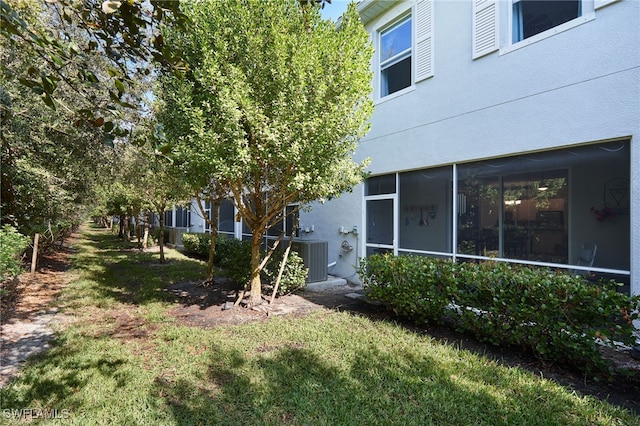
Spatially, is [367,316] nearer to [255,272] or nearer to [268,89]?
[255,272]

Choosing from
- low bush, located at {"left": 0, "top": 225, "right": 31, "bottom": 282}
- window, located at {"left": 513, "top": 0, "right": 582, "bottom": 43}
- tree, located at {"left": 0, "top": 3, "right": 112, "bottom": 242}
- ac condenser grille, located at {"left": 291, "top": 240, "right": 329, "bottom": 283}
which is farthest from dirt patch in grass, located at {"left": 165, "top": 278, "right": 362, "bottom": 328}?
window, located at {"left": 513, "top": 0, "right": 582, "bottom": 43}

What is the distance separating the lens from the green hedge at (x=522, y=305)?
3.40m

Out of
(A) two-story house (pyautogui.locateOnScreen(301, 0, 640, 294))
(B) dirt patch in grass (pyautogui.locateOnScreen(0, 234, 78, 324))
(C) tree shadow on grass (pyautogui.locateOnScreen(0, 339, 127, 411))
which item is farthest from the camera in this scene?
(B) dirt patch in grass (pyautogui.locateOnScreen(0, 234, 78, 324))

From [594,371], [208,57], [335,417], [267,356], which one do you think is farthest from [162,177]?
[594,371]

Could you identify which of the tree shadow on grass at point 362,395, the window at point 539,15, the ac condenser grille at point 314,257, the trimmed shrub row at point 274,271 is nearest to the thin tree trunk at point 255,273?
the trimmed shrub row at point 274,271

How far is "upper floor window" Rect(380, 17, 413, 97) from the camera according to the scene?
7820mm

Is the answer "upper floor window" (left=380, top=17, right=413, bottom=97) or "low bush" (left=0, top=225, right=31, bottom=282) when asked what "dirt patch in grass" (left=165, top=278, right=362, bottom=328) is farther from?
"upper floor window" (left=380, top=17, right=413, bottom=97)

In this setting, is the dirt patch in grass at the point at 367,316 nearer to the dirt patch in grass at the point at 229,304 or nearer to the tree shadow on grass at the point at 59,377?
the dirt patch in grass at the point at 229,304

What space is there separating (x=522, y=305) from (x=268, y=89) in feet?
14.8

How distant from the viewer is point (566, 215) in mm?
5066

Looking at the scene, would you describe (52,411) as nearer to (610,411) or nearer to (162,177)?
(610,411)

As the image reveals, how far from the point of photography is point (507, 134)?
5.71 m

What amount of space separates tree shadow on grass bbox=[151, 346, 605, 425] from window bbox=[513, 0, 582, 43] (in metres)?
5.37

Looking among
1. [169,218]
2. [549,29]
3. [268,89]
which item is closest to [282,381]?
[268,89]
